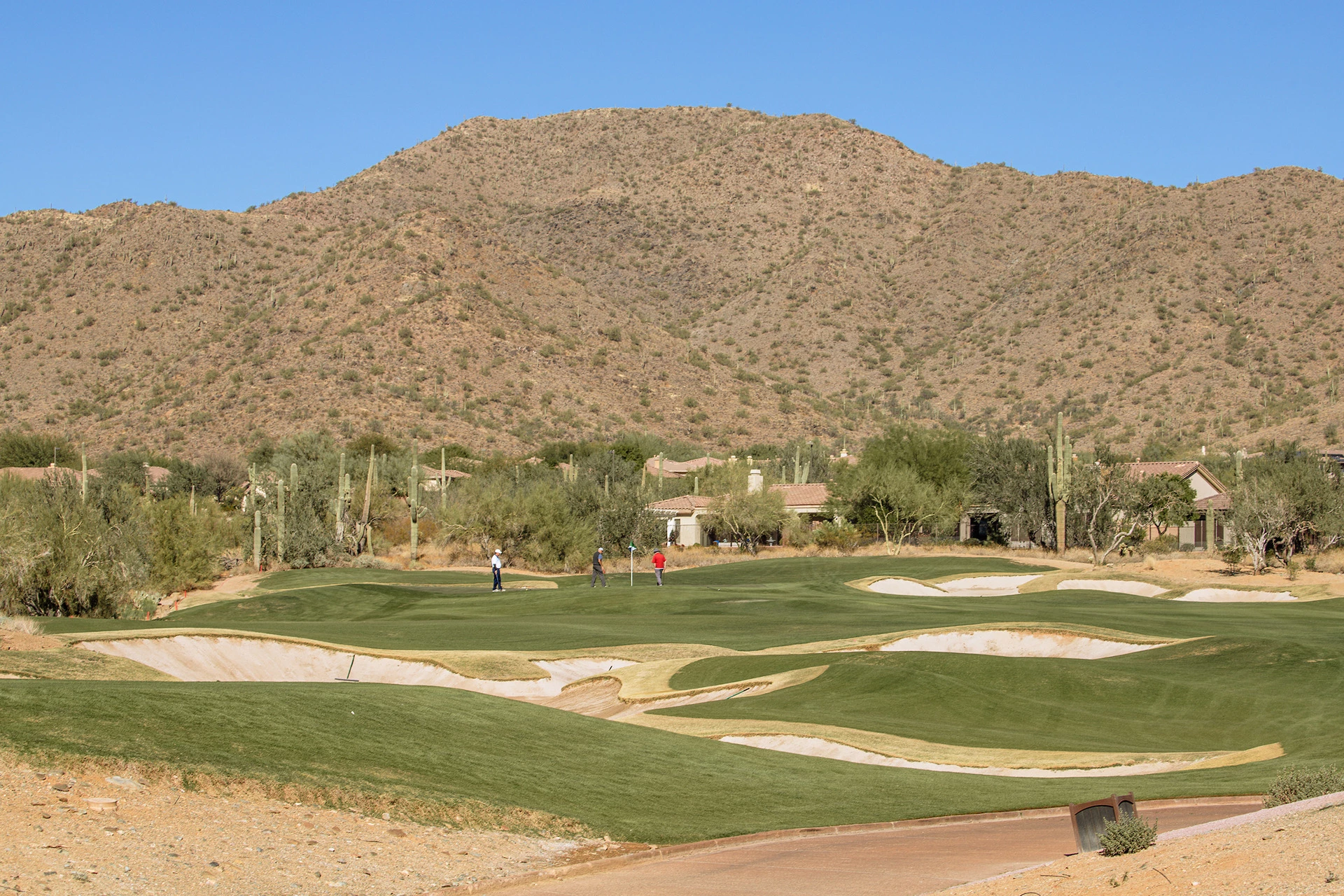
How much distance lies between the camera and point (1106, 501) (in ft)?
192

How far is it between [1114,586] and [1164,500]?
1800 cm

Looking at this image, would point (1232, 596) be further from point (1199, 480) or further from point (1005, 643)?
point (1199, 480)

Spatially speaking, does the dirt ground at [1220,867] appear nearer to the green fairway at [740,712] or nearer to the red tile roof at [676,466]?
the green fairway at [740,712]

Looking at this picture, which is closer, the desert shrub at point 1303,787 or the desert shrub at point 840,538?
the desert shrub at point 1303,787

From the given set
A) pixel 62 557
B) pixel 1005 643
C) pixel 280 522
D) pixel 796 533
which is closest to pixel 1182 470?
pixel 796 533

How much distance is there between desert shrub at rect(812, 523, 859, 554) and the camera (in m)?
66.9

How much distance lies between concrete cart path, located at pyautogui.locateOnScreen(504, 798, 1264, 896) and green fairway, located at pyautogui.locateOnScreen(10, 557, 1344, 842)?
61 cm

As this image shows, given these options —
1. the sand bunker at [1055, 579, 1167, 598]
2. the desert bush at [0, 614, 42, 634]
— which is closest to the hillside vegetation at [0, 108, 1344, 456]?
the sand bunker at [1055, 579, 1167, 598]

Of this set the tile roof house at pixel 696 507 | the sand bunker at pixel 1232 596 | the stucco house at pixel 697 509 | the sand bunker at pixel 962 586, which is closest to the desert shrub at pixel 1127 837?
the sand bunker at pixel 962 586

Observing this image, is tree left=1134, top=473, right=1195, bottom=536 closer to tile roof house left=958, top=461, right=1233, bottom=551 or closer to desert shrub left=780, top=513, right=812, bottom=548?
tile roof house left=958, top=461, right=1233, bottom=551

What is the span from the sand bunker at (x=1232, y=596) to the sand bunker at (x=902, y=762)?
29.3 metres

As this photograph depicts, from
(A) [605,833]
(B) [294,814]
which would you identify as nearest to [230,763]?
(B) [294,814]

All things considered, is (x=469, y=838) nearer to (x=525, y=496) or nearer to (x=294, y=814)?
(x=294, y=814)

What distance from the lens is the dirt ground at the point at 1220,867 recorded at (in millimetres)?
7910
